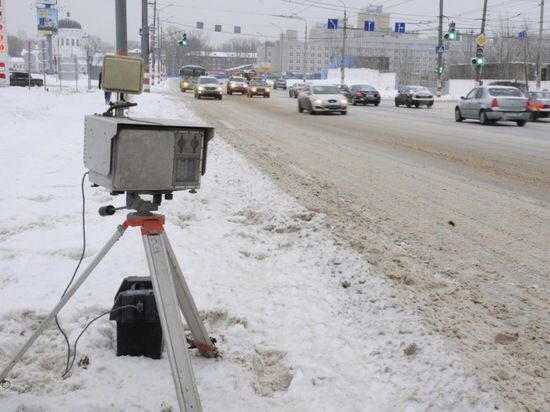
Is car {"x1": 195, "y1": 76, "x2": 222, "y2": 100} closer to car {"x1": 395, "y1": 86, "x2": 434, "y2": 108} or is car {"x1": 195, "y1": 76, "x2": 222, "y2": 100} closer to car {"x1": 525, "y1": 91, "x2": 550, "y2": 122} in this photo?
car {"x1": 395, "y1": 86, "x2": 434, "y2": 108}

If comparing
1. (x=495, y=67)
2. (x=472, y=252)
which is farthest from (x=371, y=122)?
(x=495, y=67)

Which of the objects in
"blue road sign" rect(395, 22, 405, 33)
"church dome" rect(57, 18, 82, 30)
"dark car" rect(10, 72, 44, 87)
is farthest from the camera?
"church dome" rect(57, 18, 82, 30)

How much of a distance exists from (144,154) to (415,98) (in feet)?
126

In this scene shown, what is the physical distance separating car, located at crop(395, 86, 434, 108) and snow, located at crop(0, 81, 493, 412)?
111 ft

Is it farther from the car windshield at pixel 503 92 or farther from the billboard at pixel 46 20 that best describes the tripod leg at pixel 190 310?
the billboard at pixel 46 20

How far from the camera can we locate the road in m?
3.82

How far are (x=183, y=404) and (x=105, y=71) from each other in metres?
1.67

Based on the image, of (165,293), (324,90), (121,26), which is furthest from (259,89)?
(165,293)

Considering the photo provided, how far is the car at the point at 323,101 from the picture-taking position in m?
26.9

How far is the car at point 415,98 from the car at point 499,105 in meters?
15.5

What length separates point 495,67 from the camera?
78.7 metres

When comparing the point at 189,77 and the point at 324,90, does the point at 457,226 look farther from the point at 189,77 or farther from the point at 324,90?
the point at 189,77

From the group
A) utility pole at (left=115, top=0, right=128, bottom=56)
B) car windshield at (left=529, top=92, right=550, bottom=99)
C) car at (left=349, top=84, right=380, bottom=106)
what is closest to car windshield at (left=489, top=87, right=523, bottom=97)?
car windshield at (left=529, top=92, right=550, bottom=99)

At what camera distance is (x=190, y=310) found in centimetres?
334
